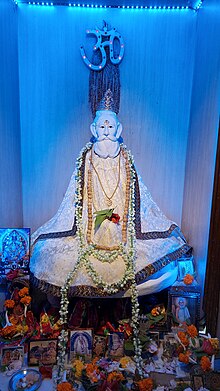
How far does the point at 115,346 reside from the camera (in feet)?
6.45

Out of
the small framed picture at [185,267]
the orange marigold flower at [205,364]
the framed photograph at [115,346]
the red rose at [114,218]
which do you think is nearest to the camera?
the orange marigold flower at [205,364]

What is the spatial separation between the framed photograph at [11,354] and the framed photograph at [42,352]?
0.24 ft

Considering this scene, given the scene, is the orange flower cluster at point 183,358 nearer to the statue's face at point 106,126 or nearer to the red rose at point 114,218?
the red rose at point 114,218

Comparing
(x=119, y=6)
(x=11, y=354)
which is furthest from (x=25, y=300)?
(x=119, y=6)

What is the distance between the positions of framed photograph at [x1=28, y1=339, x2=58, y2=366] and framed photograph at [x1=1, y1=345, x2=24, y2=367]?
0.24ft

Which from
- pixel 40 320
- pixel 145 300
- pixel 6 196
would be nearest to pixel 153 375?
pixel 145 300

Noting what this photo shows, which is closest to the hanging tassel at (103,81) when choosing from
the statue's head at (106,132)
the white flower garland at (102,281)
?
the statue's head at (106,132)

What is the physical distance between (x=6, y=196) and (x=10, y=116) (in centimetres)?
69

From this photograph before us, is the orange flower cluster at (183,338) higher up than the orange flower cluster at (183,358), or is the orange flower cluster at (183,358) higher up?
the orange flower cluster at (183,338)

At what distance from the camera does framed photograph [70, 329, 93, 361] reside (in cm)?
192

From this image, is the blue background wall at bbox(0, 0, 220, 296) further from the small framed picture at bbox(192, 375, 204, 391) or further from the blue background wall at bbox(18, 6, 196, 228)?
the small framed picture at bbox(192, 375, 204, 391)

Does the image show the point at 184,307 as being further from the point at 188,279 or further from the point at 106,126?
the point at 106,126

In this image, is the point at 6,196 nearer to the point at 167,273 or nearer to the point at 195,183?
the point at 167,273

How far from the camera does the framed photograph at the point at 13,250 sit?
2.22 meters
